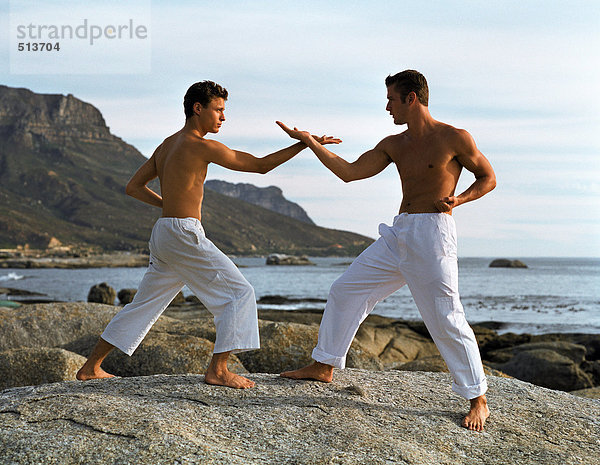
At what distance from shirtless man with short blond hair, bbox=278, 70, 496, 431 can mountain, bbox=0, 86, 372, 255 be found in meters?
103

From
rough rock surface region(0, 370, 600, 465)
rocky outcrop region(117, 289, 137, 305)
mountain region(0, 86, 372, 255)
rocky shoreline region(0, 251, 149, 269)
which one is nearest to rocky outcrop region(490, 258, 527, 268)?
mountain region(0, 86, 372, 255)

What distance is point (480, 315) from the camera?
111 feet

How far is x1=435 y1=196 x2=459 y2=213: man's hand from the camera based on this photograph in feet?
16.4

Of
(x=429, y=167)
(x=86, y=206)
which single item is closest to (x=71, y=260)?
(x=86, y=206)

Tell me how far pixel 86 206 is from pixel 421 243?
405ft

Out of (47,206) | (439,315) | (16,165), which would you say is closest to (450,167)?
(439,315)

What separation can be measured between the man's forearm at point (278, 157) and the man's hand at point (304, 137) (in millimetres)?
60

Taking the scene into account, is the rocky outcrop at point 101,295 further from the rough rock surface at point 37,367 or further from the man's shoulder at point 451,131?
the man's shoulder at point 451,131

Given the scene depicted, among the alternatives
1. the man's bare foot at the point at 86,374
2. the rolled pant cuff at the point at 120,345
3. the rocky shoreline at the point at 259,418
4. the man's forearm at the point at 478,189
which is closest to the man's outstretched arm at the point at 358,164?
the man's forearm at the point at 478,189

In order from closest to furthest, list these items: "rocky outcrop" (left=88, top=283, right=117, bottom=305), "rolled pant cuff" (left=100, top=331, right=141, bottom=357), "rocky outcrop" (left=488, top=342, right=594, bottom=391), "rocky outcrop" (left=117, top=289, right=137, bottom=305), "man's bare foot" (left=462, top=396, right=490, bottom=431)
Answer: "man's bare foot" (left=462, top=396, right=490, bottom=431), "rolled pant cuff" (left=100, top=331, right=141, bottom=357), "rocky outcrop" (left=488, top=342, right=594, bottom=391), "rocky outcrop" (left=88, top=283, right=117, bottom=305), "rocky outcrop" (left=117, top=289, right=137, bottom=305)

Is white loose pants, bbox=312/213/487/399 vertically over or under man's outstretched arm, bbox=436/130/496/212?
under

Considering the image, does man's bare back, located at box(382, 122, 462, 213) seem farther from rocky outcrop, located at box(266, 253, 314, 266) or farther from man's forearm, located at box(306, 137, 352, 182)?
rocky outcrop, located at box(266, 253, 314, 266)

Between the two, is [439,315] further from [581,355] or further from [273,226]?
[273,226]

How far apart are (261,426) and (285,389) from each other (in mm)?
890
